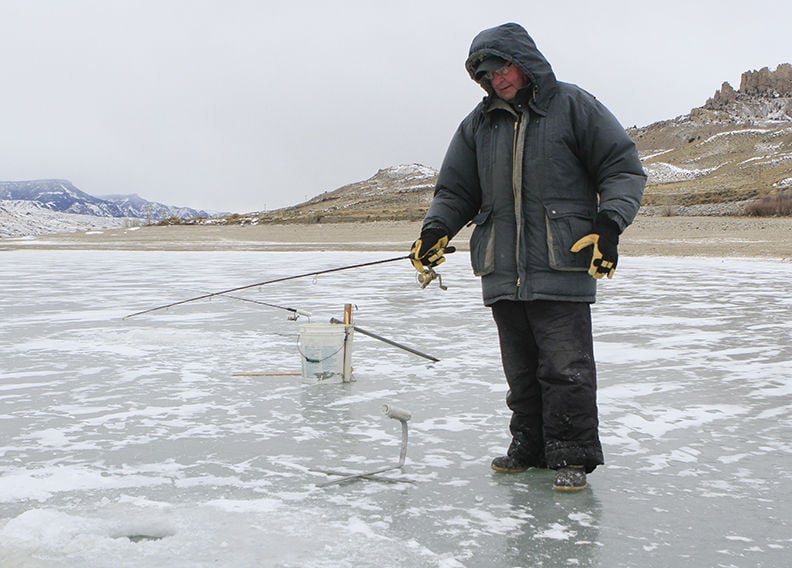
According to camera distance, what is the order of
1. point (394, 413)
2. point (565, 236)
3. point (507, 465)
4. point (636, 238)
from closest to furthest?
point (565, 236) → point (394, 413) → point (507, 465) → point (636, 238)

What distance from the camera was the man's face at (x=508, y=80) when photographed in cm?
309

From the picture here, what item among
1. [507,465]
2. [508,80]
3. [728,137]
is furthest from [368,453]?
[728,137]

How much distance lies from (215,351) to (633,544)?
13.5 feet

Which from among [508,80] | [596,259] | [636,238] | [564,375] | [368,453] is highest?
[508,80]

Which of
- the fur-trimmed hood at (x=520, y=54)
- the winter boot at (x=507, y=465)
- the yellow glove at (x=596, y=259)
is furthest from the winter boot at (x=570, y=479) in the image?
the fur-trimmed hood at (x=520, y=54)

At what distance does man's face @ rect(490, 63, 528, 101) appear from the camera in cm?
309

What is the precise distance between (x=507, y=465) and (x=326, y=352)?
1783 mm

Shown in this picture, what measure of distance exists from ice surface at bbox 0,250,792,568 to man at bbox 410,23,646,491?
33 cm

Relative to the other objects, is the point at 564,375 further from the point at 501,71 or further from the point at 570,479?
the point at 501,71

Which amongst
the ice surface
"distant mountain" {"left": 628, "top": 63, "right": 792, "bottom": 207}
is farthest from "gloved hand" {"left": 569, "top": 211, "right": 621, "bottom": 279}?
"distant mountain" {"left": 628, "top": 63, "right": 792, "bottom": 207}

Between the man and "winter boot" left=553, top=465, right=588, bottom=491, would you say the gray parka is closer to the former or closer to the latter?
the man

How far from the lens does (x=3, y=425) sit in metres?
3.93

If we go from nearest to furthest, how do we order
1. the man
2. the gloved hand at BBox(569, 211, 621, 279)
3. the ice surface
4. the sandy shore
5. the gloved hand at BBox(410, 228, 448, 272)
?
1. the ice surface
2. the gloved hand at BBox(569, 211, 621, 279)
3. the man
4. the gloved hand at BBox(410, 228, 448, 272)
5. the sandy shore

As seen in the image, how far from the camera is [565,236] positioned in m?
3.04
